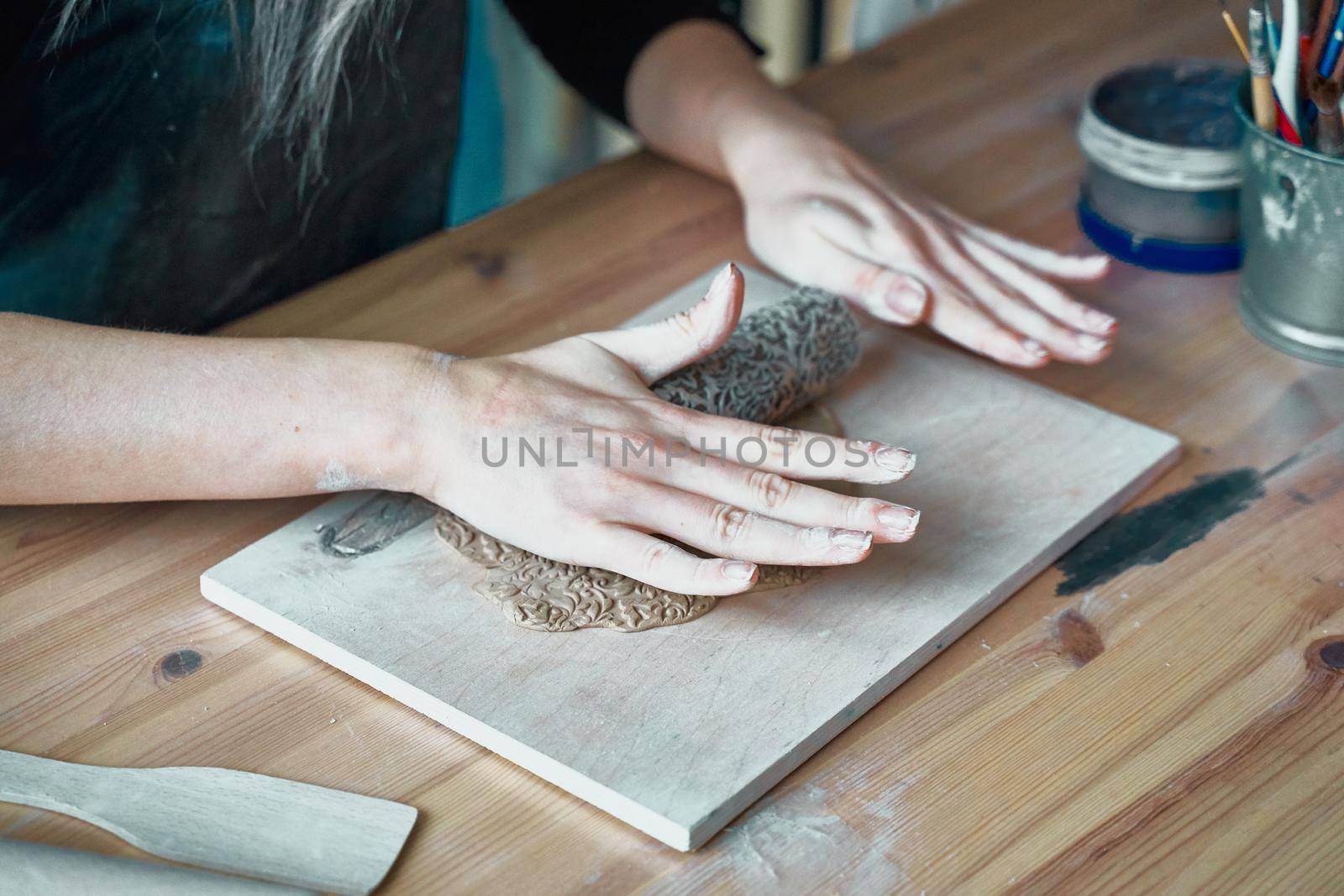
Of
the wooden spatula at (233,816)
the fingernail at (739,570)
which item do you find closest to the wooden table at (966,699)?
the wooden spatula at (233,816)

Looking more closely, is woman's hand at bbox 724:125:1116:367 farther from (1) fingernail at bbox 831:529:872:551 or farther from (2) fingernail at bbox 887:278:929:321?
(1) fingernail at bbox 831:529:872:551

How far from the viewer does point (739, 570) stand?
2.61 ft

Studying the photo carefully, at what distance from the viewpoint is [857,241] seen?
1.15 m

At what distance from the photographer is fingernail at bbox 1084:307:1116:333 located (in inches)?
43.1

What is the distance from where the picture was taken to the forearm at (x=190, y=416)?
34.2 inches

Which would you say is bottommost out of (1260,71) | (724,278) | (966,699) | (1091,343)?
(966,699)

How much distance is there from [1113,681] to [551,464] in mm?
414

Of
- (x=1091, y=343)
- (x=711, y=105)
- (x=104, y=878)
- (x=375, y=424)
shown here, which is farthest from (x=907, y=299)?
(x=104, y=878)

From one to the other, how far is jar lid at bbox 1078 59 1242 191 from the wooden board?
12.1 inches

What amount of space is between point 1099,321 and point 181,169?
853mm

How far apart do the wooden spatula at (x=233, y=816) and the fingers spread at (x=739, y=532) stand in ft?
0.86

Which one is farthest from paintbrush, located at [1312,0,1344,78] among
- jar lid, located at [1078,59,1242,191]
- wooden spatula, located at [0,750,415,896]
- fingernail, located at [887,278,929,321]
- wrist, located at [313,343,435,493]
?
wooden spatula, located at [0,750,415,896]

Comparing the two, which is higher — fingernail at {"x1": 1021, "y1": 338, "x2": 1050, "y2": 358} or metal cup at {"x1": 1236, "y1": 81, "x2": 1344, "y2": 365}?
metal cup at {"x1": 1236, "y1": 81, "x2": 1344, "y2": 365}

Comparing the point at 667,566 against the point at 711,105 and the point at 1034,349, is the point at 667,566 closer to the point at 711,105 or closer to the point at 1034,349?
the point at 1034,349
